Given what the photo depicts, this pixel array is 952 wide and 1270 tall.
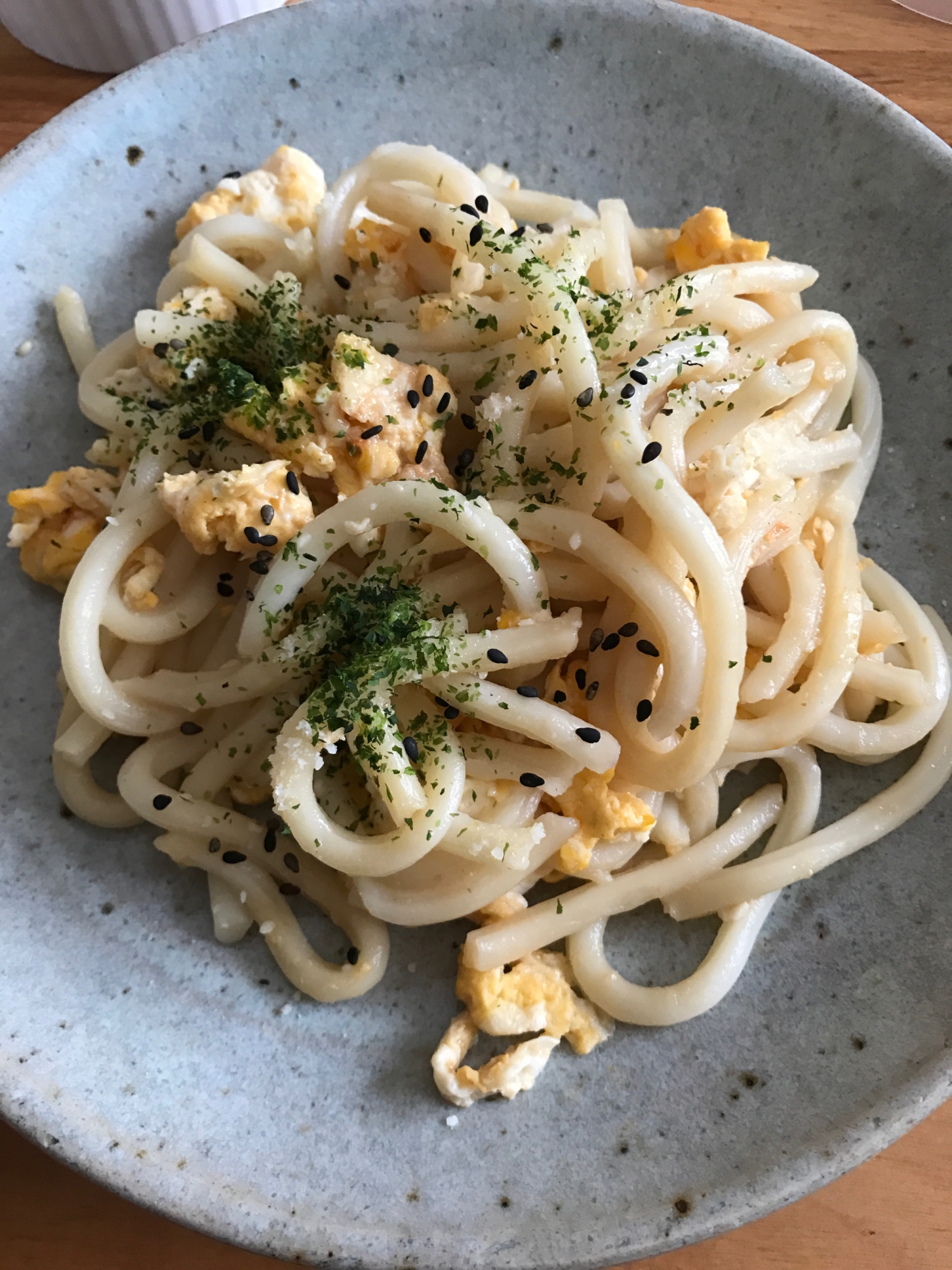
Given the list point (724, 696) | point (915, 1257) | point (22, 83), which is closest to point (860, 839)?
point (724, 696)

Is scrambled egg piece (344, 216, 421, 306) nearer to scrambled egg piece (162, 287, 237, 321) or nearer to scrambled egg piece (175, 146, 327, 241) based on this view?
scrambled egg piece (175, 146, 327, 241)

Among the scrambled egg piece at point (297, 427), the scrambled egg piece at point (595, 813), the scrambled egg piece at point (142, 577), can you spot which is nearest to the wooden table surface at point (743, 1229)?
the scrambled egg piece at point (595, 813)

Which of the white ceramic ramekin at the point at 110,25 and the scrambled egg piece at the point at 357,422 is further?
the white ceramic ramekin at the point at 110,25

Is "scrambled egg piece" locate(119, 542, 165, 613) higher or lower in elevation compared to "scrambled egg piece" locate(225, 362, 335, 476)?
lower

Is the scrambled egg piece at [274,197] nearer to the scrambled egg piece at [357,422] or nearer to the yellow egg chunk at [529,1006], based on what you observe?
the scrambled egg piece at [357,422]

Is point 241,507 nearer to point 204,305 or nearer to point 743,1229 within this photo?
point 204,305

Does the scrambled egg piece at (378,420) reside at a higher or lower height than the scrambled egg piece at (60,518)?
higher

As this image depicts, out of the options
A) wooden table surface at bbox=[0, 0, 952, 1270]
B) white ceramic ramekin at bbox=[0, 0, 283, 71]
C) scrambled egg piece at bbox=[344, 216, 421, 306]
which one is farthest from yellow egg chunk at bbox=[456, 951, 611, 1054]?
white ceramic ramekin at bbox=[0, 0, 283, 71]
